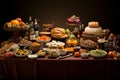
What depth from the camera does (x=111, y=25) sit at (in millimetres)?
3918

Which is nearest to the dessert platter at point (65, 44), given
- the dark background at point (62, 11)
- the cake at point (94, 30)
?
the cake at point (94, 30)

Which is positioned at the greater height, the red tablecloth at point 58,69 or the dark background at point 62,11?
the dark background at point 62,11

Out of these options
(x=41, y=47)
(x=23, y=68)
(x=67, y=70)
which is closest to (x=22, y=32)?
(x=41, y=47)

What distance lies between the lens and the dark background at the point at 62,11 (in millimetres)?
3811

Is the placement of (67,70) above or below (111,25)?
below

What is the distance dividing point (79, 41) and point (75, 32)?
0.20 meters

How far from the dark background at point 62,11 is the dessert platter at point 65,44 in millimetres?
203

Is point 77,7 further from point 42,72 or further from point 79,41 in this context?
point 42,72

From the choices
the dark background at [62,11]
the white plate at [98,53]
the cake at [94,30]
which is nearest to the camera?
the white plate at [98,53]

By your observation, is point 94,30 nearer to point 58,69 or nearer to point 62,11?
point 62,11

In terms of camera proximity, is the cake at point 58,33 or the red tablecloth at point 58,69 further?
the cake at point 58,33

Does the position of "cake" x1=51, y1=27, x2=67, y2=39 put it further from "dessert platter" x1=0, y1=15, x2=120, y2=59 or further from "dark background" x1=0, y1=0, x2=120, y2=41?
"dark background" x1=0, y1=0, x2=120, y2=41

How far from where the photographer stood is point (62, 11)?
3854 mm

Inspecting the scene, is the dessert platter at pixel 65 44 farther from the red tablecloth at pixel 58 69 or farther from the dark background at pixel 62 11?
the dark background at pixel 62 11
